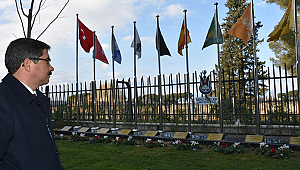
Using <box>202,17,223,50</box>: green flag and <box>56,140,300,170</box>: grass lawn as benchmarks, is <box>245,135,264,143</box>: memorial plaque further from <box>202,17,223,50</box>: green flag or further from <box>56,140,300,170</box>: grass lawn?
<box>202,17,223,50</box>: green flag

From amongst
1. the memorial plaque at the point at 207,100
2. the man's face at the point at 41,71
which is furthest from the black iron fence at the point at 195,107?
the man's face at the point at 41,71

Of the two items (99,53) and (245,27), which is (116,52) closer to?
(99,53)

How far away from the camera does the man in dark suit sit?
1.42 m

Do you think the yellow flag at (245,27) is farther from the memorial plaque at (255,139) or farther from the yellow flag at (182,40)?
the memorial plaque at (255,139)

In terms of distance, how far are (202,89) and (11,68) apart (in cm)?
760

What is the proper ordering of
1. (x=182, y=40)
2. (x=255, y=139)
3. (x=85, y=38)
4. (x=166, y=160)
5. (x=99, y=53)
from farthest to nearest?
1. (x=85, y=38)
2. (x=99, y=53)
3. (x=182, y=40)
4. (x=255, y=139)
5. (x=166, y=160)

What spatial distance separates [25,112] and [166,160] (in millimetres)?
4893

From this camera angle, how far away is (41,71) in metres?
1.75

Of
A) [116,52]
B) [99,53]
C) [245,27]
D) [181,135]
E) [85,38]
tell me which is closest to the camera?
[245,27]

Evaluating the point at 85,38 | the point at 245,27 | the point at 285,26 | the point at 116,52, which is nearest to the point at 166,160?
the point at 245,27

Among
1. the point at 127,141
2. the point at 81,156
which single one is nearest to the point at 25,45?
the point at 81,156

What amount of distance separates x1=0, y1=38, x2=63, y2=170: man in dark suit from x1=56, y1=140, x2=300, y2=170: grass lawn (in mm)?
3905

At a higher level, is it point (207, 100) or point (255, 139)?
point (207, 100)

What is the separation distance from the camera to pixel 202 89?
869 centimetres
